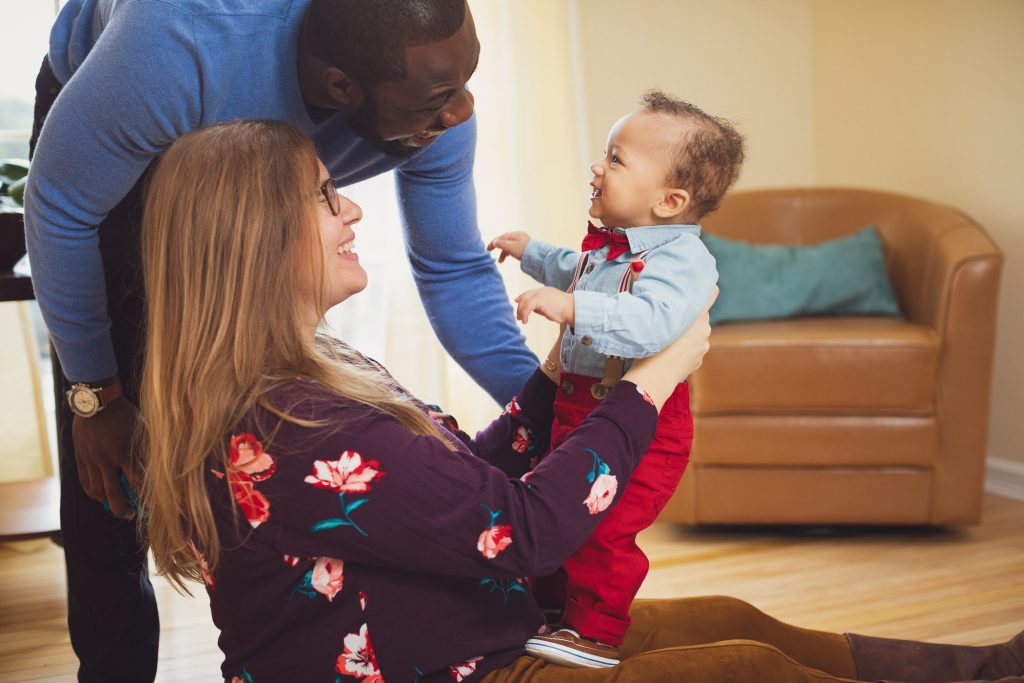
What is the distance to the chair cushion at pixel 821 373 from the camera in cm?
271

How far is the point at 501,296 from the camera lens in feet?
5.61

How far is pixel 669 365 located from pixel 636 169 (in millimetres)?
323

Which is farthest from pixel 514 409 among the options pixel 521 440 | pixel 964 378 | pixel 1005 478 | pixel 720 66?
pixel 720 66

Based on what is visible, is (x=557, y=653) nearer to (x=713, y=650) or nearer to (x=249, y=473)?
(x=713, y=650)

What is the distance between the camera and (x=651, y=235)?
1.40 metres

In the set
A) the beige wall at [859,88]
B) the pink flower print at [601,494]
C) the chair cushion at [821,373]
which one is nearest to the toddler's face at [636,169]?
the pink flower print at [601,494]

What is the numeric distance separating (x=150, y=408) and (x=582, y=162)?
2.58 metres

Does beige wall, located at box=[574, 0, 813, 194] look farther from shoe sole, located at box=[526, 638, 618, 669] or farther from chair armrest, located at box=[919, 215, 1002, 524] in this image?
shoe sole, located at box=[526, 638, 618, 669]

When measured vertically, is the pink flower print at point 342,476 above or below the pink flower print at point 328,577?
above

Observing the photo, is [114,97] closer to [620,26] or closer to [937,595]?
[937,595]

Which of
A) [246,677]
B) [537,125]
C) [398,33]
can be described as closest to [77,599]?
[246,677]

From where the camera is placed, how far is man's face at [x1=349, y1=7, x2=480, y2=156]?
1.22m

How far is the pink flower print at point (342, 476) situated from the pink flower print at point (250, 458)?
4 cm

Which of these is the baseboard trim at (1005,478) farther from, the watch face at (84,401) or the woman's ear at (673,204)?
the watch face at (84,401)
